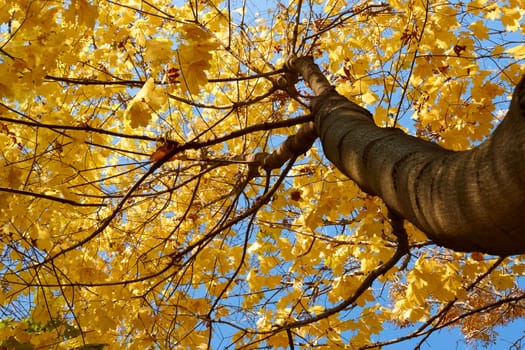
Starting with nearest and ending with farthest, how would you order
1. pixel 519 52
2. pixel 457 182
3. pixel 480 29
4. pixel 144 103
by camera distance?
pixel 457 182 → pixel 144 103 → pixel 519 52 → pixel 480 29

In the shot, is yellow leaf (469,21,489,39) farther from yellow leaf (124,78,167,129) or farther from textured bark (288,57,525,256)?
yellow leaf (124,78,167,129)

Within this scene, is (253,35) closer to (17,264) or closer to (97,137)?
Result: (97,137)

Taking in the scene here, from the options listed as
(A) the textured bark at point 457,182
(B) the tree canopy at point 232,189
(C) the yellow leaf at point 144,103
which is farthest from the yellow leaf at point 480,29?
(C) the yellow leaf at point 144,103

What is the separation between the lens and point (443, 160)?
0.77m

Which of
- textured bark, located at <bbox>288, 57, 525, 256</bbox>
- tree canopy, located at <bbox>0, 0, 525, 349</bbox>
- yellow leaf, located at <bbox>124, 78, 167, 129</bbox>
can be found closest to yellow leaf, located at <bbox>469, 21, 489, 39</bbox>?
tree canopy, located at <bbox>0, 0, 525, 349</bbox>

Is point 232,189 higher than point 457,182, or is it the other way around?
point 232,189

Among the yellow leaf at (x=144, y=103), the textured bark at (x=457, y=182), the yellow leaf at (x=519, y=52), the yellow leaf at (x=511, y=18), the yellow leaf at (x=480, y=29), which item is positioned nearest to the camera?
the textured bark at (x=457, y=182)

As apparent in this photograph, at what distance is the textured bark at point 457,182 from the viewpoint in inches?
23.0

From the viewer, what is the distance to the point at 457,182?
0.68m

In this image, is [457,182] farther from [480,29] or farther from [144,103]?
[480,29]

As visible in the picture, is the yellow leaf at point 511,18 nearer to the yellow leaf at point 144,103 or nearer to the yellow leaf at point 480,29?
the yellow leaf at point 480,29

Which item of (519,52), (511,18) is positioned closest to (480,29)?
(511,18)

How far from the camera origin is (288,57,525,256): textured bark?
0.58 metres

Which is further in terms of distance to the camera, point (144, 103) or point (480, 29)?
point (480, 29)
